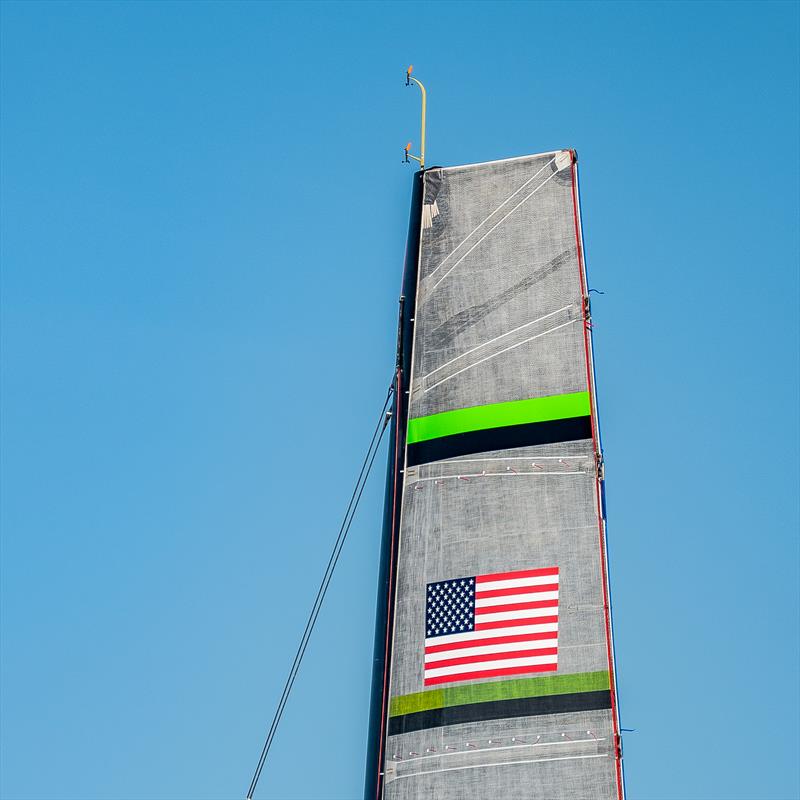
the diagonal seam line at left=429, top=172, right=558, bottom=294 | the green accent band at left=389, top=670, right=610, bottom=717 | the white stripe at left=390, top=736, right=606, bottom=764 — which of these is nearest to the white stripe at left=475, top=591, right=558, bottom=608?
the green accent band at left=389, top=670, right=610, bottom=717

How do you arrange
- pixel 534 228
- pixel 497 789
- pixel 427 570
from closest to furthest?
pixel 497 789
pixel 427 570
pixel 534 228

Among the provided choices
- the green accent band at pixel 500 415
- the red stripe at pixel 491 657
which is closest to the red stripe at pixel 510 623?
the red stripe at pixel 491 657

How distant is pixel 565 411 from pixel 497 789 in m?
5.25

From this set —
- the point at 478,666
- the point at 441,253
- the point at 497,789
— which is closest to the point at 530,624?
the point at 478,666

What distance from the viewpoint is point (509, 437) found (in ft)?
74.0

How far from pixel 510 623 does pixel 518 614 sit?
17cm

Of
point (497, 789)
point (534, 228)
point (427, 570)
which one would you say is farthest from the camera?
point (534, 228)

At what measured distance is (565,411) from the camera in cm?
2250

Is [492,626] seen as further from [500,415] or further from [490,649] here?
[500,415]

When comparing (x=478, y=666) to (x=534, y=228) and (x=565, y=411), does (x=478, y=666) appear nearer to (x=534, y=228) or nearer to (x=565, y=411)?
(x=565, y=411)

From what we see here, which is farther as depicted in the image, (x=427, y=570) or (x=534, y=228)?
(x=534, y=228)

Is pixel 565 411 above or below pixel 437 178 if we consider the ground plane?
below

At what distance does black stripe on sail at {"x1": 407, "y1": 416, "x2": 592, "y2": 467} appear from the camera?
22.4 meters

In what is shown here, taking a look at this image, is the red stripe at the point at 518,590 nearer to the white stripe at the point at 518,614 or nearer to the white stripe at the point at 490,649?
the white stripe at the point at 518,614
